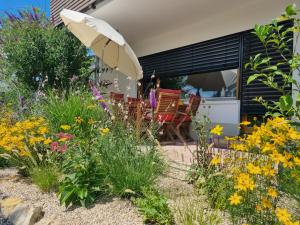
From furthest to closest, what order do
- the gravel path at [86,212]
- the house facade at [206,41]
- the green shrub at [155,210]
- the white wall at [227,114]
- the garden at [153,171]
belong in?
the white wall at [227,114], the house facade at [206,41], the gravel path at [86,212], the green shrub at [155,210], the garden at [153,171]

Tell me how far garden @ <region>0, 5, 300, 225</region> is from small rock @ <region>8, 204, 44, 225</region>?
0.09 feet

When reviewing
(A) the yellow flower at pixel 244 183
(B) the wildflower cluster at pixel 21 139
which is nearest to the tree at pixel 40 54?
(B) the wildflower cluster at pixel 21 139

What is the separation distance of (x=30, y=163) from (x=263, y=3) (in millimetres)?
5047

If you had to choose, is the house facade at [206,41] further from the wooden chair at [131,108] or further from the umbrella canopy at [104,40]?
the wooden chair at [131,108]

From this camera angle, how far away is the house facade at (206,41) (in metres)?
6.41

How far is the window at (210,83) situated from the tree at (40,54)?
2.46 m

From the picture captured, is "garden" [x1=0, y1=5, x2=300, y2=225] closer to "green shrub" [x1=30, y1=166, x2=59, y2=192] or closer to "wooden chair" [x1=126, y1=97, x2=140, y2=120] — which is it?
"green shrub" [x1=30, y1=166, x2=59, y2=192]

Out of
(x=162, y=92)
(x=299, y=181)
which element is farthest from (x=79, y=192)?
(x=162, y=92)

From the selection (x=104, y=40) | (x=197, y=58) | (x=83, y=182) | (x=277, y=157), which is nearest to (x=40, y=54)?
(x=104, y=40)

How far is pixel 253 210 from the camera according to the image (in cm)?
186

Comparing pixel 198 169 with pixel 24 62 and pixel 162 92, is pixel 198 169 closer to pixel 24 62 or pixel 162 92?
pixel 162 92

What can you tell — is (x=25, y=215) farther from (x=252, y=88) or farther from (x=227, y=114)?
(x=227, y=114)

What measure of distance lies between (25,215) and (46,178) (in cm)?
54

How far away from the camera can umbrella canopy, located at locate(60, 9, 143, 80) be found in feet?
21.2
